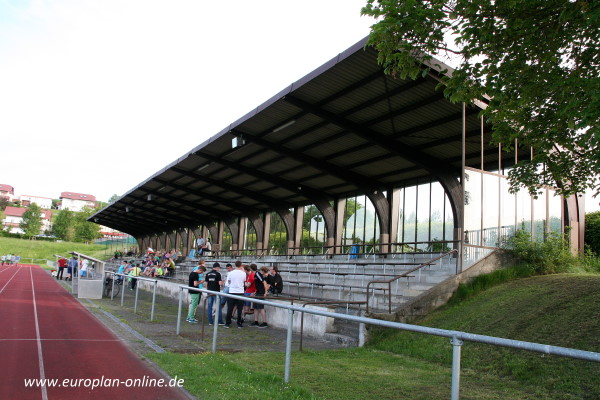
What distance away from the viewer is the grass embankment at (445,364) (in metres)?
6.51

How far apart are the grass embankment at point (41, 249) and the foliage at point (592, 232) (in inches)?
2956

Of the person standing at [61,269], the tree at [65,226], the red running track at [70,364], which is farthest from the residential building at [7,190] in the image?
the red running track at [70,364]

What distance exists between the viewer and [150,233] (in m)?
74.8

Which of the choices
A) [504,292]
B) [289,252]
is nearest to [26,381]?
[504,292]

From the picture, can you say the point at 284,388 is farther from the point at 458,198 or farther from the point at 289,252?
the point at 289,252

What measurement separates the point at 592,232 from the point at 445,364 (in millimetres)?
16620

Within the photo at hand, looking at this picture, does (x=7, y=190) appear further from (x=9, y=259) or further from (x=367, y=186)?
(x=367, y=186)

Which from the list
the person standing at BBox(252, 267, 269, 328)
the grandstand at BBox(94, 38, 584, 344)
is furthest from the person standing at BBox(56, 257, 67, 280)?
the person standing at BBox(252, 267, 269, 328)

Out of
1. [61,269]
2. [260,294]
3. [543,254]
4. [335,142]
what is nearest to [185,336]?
[260,294]

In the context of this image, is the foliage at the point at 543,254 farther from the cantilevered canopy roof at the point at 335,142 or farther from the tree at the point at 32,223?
the tree at the point at 32,223

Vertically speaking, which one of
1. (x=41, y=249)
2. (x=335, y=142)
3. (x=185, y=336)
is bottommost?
(x=185, y=336)

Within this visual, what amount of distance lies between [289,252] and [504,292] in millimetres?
24944

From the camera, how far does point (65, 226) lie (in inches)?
4464

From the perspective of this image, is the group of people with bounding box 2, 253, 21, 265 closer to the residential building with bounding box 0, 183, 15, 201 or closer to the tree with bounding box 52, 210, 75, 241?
the tree with bounding box 52, 210, 75, 241
